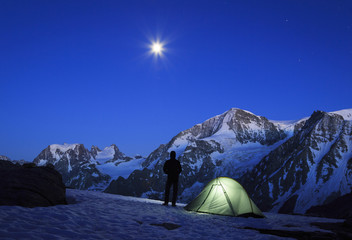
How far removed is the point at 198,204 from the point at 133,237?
9719 mm

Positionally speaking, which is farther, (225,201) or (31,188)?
(225,201)

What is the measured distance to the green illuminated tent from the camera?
51.3 ft

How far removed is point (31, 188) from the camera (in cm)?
1194

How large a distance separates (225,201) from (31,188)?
400 inches

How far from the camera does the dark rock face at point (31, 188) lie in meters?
10.9

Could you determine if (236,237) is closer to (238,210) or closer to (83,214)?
(83,214)

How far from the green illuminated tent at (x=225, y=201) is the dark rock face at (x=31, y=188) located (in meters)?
7.74

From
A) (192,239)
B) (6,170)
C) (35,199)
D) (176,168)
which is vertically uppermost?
(176,168)

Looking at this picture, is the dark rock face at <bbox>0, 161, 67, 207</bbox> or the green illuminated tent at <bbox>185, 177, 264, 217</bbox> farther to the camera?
the green illuminated tent at <bbox>185, 177, 264, 217</bbox>

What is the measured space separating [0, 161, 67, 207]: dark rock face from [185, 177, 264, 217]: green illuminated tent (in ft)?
25.4

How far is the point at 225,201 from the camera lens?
16.1 m

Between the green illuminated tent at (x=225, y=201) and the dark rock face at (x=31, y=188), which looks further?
the green illuminated tent at (x=225, y=201)

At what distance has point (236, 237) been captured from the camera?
8.92m

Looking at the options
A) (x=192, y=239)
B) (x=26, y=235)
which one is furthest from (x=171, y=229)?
(x=26, y=235)
